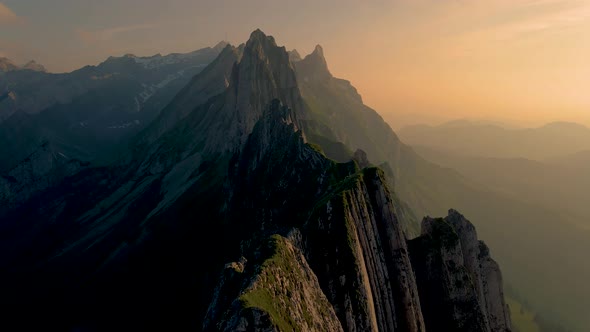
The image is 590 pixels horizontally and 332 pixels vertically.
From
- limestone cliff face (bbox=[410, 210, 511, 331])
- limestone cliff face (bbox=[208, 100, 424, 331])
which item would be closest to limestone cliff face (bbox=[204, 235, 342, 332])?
limestone cliff face (bbox=[208, 100, 424, 331])

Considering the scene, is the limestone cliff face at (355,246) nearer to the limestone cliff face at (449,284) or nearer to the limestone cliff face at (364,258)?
the limestone cliff face at (364,258)

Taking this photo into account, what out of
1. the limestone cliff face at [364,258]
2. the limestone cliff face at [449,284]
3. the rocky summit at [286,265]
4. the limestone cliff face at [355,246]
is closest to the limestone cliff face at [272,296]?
the rocky summit at [286,265]

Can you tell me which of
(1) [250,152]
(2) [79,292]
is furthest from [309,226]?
(2) [79,292]

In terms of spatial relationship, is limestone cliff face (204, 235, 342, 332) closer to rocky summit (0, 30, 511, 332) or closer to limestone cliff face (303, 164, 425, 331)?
rocky summit (0, 30, 511, 332)

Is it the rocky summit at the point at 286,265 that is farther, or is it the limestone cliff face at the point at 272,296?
the rocky summit at the point at 286,265

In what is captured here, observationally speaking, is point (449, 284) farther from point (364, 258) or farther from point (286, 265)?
point (286, 265)

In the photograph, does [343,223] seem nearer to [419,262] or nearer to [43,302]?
[419,262]

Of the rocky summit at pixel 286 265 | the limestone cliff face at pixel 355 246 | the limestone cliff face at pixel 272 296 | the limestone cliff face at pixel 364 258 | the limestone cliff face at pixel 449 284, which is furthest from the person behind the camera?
the limestone cliff face at pixel 449 284

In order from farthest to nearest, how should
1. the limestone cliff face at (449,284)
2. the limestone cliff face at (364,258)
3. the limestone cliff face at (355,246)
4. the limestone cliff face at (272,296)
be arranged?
the limestone cliff face at (449,284) → the limestone cliff face at (355,246) → the limestone cliff face at (364,258) → the limestone cliff face at (272,296)
